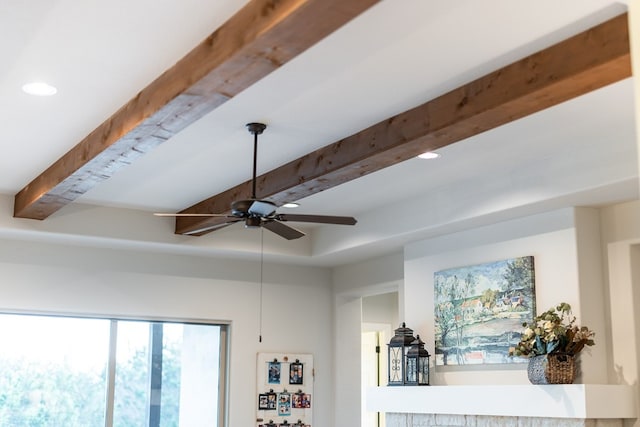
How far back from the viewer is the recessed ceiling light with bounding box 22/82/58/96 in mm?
3762

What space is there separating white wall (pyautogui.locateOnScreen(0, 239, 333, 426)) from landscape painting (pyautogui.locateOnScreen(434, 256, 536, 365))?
1.93 m

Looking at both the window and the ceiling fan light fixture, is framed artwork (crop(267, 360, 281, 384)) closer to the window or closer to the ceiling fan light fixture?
the window

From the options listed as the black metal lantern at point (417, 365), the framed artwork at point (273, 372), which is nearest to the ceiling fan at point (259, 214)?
the black metal lantern at point (417, 365)

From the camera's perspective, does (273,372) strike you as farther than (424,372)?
Yes

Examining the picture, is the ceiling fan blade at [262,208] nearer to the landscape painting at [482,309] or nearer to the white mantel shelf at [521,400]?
the landscape painting at [482,309]

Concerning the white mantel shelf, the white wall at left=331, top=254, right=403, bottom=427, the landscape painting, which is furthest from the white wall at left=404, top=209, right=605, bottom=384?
the white wall at left=331, top=254, right=403, bottom=427

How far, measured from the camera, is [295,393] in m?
7.38

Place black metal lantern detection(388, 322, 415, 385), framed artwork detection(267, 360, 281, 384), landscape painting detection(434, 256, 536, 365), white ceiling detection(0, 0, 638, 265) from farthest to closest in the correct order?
framed artwork detection(267, 360, 281, 384) < black metal lantern detection(388, 322, 415, 385) < landscape painting detection(434, 256, 536, 365) < white ceiling detection(0, 0, 638, 265)

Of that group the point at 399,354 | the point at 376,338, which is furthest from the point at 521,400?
the point at 376,338

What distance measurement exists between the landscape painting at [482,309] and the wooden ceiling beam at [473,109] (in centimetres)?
133

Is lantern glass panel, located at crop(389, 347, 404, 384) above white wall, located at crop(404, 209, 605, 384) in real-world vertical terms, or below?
below

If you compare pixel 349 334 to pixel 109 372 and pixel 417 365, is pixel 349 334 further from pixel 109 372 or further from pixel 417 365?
pixel 109 372

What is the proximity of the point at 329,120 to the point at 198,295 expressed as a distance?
3.24 m

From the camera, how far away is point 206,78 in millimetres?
3217
